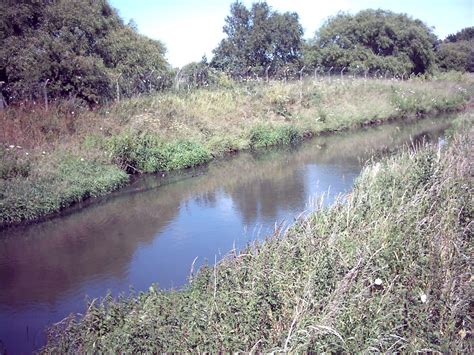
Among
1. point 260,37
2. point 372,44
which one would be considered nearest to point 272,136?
point 260,37

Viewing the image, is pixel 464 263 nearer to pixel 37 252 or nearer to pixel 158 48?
pixel 37 252

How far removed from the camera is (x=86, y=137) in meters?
13.4

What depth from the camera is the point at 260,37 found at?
31.0 m

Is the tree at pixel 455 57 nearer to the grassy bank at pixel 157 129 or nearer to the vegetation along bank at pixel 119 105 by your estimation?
the vegetation along bank at pixel 119 105

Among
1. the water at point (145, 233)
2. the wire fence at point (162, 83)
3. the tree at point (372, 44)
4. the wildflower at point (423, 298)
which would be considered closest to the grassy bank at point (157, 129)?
the wire fence at point (162, 83)

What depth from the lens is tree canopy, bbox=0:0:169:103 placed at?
14.2 meters

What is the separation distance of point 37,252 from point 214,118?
1035 centimetres

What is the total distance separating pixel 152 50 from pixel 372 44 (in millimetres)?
20383

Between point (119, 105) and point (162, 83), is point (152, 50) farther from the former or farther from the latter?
point (119, 105)

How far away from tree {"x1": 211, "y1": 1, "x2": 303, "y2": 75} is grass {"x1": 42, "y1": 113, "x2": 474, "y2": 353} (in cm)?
2606

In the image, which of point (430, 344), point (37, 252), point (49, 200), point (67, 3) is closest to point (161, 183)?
point (49, 200)

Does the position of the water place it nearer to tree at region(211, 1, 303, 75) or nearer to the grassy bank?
the grassy bank

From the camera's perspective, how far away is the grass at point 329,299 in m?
4.00

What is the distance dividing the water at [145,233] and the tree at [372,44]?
21.6m
